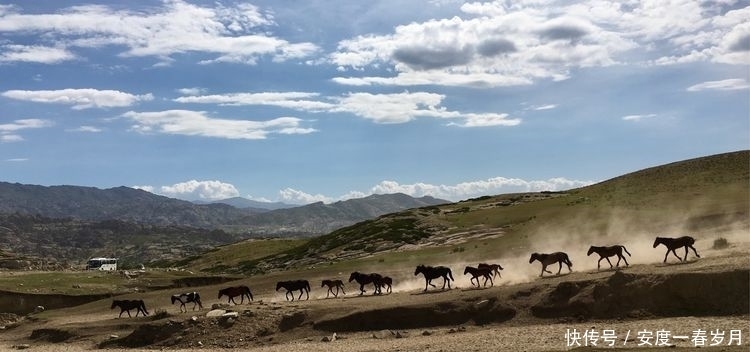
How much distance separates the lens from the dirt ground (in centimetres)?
2311

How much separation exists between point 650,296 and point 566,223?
138ft

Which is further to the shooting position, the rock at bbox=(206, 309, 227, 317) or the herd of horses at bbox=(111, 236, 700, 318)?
the herd of horses at bbox=(111, 236, 700, 318)

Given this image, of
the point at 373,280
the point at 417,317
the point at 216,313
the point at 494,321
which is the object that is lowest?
the point at 494,321

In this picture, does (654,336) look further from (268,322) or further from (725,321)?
(268,322)

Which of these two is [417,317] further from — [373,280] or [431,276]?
[373,280]

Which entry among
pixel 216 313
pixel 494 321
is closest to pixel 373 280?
pixel 216 313

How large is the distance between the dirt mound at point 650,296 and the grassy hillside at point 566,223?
23.7 meters

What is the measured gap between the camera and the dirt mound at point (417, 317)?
3005cm

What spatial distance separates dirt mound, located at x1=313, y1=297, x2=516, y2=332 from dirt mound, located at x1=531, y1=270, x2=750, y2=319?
8.59 ft

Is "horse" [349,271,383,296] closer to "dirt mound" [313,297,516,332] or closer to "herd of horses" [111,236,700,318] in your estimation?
"herd of horses" [111,236,700,318]

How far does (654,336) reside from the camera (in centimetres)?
Result: 2162

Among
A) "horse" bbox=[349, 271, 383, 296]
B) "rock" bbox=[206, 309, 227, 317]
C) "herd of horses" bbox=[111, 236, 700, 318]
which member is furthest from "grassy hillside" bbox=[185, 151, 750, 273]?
"rock" bbox=[206, 309, 227, 317]

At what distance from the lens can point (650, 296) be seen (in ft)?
86.4

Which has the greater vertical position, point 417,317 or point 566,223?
point 566,223
